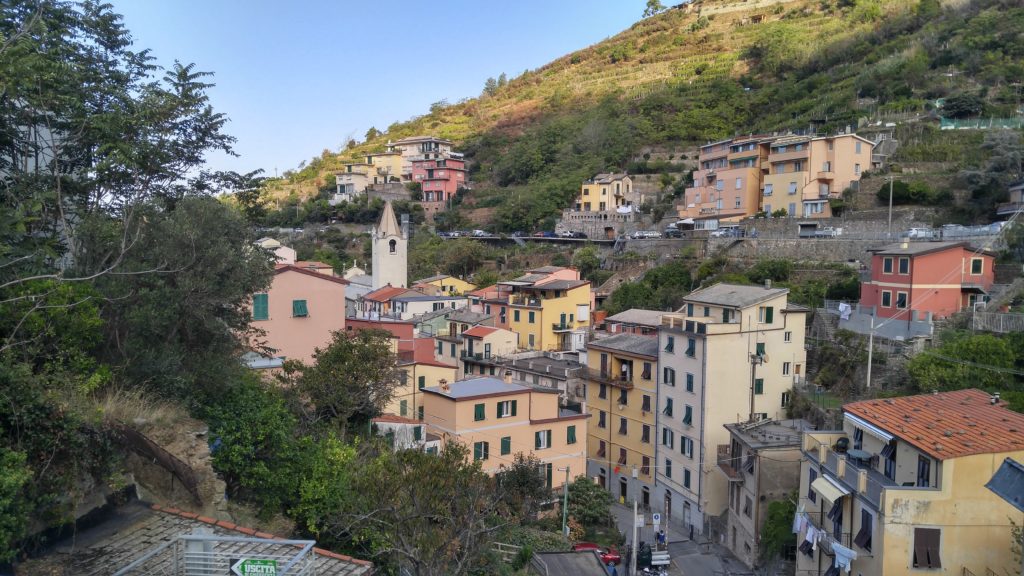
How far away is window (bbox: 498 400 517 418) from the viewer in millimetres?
24562

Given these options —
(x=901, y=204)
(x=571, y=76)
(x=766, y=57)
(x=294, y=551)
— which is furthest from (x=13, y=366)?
(x=571, y=76)

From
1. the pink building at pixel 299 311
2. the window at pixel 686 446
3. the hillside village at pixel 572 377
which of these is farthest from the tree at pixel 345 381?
the window at pixel 686 446

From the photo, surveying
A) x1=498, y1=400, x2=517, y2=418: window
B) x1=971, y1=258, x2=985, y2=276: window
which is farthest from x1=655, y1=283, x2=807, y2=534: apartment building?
x1=498, y1=400, x2=517, y2=418: window

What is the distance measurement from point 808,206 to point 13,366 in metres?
43.6

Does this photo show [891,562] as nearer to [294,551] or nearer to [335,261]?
[294,551]

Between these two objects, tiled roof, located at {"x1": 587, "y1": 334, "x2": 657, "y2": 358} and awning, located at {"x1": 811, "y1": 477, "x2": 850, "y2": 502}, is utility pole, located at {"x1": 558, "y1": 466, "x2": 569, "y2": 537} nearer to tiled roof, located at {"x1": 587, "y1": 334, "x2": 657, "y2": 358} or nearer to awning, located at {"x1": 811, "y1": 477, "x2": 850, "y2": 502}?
tiled roof, located at {"x1": 587, "y1": 334, "x2": 657, "y2": 358}

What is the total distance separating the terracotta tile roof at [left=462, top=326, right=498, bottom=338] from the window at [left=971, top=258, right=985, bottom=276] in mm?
21089

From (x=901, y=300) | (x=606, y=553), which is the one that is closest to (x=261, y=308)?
(x=606, y=553)

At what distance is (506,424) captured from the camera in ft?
80.9

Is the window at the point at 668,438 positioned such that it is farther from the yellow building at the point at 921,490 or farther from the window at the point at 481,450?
the yellow building at the point at 921,490

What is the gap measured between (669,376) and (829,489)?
11813 mm

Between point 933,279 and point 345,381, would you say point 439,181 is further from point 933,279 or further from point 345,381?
point 345,381

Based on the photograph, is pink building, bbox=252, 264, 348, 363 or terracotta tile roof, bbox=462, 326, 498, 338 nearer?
pink building, bbox=252, 264, 348, 363

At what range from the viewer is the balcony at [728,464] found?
23536 millimetres
